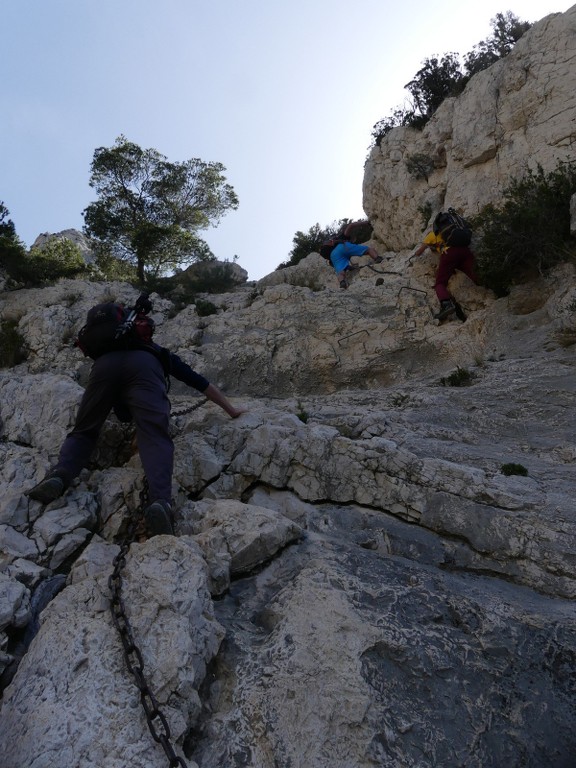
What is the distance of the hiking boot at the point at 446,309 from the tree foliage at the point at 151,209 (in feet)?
37.4

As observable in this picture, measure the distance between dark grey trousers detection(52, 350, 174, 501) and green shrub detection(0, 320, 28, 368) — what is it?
5.84 metres

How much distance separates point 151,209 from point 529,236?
53.0 feet

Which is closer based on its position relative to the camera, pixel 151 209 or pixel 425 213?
pixel 425 213

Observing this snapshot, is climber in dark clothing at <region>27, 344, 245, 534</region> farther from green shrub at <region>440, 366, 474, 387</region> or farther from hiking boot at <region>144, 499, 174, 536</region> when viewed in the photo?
green shrub at <region>440, 366, 474, 387</region>

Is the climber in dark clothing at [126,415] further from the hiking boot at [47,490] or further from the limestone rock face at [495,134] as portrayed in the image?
the limestone rock face at [495,134]

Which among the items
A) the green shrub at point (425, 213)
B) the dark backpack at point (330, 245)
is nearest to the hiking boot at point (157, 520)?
the dark backpack at point (330, 245)

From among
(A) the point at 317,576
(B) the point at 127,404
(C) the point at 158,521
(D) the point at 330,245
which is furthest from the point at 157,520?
(D) the point at 330,245

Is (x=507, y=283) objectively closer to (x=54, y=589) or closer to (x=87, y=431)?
(x=87, y=431)

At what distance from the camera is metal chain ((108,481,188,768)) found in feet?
10.8

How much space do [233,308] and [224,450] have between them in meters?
6.55

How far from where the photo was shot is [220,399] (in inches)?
289

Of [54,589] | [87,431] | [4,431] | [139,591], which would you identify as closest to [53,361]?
[4,431]

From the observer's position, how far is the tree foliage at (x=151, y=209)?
64.7ft

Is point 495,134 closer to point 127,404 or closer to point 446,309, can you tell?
point 446,309
